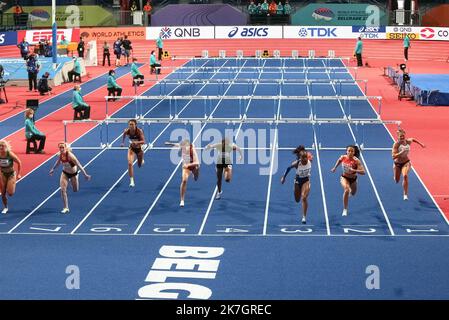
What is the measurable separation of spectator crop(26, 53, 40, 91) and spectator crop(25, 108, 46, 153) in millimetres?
14680

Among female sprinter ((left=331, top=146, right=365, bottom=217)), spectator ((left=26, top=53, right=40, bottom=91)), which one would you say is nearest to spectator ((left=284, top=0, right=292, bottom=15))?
spectator ((left=26, top=53, right=40, bottom=91))

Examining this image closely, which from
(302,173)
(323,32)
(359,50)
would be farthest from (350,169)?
(323,32)

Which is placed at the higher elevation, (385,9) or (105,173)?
(385,9)

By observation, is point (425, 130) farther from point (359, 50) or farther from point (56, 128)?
point (359, 50)

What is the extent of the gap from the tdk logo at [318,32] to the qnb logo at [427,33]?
20.1 feet

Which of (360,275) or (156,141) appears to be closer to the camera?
(360,275)

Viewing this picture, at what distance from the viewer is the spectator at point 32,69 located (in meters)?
37.9

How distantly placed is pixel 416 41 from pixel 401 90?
2217 centimetres

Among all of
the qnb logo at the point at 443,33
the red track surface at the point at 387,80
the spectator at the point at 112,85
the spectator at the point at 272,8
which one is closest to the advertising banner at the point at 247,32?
the red track surface at the point at 387,80

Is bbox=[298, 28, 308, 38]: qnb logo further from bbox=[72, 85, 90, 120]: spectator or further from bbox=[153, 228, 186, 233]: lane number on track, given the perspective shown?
bbox=[153, 228, 186, 233]: lane number on track

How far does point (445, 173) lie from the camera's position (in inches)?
821

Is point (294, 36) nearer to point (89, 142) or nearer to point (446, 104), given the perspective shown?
point (446, 104)
